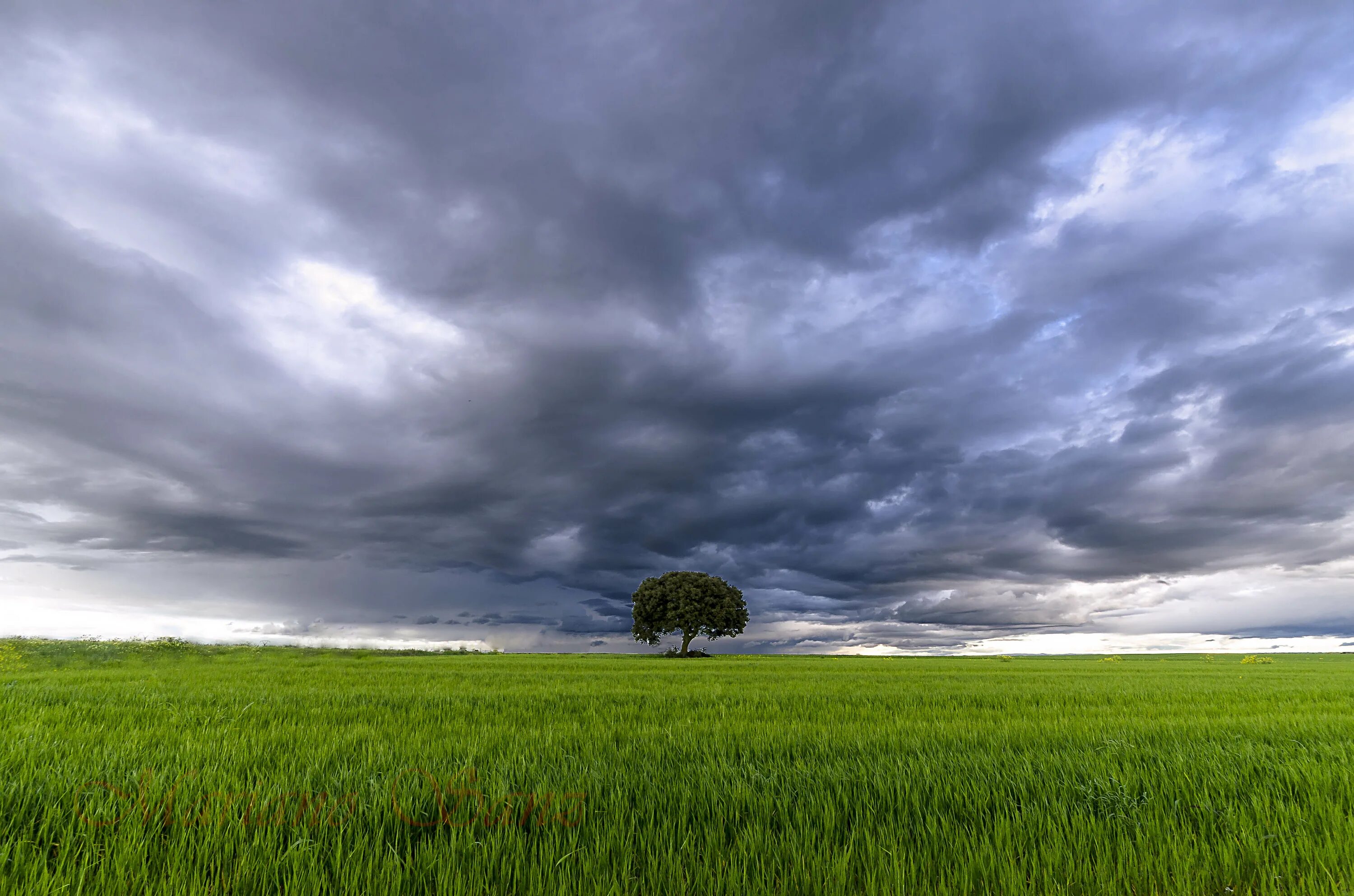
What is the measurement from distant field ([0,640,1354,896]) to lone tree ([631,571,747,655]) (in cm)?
6528

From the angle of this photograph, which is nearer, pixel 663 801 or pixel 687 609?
pixel 663 801

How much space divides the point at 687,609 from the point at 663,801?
71985 millimetres

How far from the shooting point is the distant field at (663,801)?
12.0 ft

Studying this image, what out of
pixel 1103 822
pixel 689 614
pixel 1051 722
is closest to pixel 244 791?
pixel 1103 822

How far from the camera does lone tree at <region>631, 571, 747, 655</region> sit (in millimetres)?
75375

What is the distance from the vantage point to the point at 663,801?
490cm

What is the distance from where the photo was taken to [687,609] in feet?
246

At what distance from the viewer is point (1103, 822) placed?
4.60 meters

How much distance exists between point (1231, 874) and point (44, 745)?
36.3ft

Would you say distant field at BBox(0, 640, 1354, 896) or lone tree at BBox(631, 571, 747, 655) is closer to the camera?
distant field at BBox(0, 640, 1354, 896)

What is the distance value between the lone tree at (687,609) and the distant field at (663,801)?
65.3 meters

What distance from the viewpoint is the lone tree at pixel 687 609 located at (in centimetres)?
7538

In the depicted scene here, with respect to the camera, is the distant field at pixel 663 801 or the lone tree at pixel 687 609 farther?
the lone tree at pixel 687 609

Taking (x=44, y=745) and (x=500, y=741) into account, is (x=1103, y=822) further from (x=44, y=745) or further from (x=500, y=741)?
(x=44, y=745)
